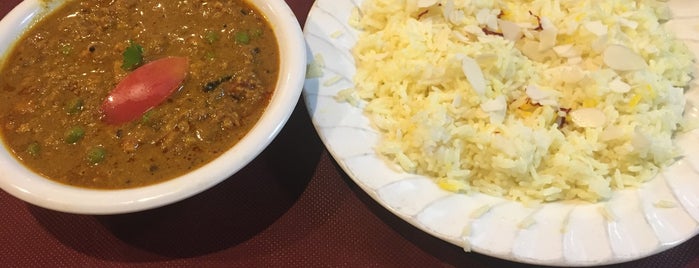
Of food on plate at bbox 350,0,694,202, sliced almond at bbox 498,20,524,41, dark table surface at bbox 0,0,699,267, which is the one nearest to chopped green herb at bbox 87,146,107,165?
dark table surface at bbox 0,0,699,267

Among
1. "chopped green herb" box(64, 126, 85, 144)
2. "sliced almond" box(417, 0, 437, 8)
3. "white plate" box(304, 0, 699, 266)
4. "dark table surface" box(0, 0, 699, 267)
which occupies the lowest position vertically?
"dark table surface" box(0, 0, 699, 267)

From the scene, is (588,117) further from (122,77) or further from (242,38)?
(122,77)

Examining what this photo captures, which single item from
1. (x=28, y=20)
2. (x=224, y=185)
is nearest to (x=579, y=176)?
(x=224, y=185)

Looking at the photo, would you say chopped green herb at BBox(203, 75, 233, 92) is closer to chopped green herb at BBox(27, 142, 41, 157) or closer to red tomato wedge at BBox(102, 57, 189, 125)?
red tomato wedge at BBox(102, 57, 189, 125)

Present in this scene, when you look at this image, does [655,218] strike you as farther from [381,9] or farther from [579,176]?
[381,9]

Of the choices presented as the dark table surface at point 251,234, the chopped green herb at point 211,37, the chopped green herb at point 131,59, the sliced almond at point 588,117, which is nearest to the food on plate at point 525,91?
the sliced almond at point 588,117

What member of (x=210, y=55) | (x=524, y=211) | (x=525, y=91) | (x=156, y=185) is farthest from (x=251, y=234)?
(x=525, y=91)
